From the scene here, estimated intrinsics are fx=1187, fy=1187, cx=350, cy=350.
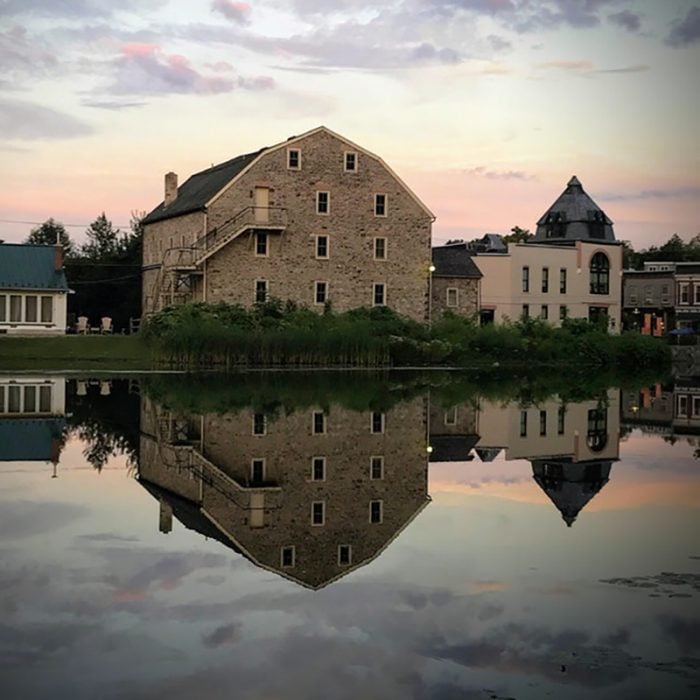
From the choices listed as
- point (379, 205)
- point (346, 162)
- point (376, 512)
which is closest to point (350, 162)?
point (346, 162)

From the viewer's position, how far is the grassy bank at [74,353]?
4800cm

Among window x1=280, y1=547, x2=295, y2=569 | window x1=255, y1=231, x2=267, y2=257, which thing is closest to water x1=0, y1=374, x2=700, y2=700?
window x1=280, y1=547, x2=295, y2=569

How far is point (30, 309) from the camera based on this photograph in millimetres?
58750

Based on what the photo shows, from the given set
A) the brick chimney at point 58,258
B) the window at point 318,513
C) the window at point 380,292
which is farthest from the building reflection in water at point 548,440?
the brick chimney at point 58,258

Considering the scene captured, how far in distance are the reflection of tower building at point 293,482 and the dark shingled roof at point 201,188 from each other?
3465 centimetres

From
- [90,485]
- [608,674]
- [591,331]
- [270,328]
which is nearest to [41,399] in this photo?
[90,485]

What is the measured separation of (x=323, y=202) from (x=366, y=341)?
39.8 feet

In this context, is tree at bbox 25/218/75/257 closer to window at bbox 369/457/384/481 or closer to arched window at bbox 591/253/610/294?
arched window at bbox 591/253/610/294

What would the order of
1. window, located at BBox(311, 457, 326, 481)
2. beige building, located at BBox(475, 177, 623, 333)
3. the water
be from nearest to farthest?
the water
window, located at BBox(311, 457, 326, 481)
beige building, located at BBox(475, 177, 623, 333)

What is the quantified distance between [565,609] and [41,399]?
24665 mm

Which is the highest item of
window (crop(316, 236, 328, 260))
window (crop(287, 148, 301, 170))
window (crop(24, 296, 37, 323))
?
window (crop(287, 148, 301, 170))

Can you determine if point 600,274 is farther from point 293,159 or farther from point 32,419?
point 32,419

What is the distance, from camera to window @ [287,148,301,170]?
195 feet

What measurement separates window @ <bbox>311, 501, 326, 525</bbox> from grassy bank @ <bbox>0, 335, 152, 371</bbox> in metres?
34.2
